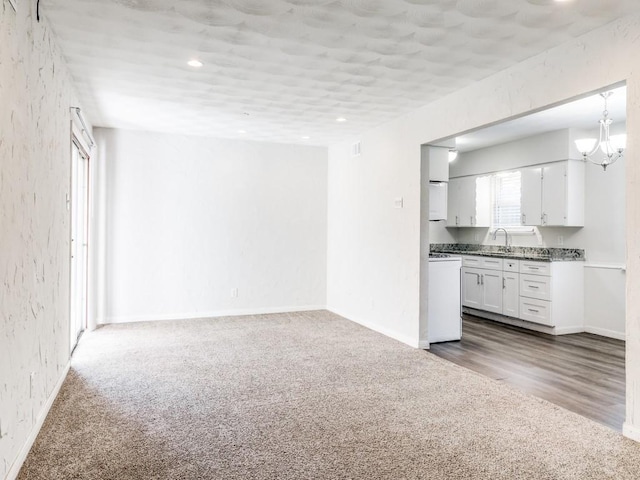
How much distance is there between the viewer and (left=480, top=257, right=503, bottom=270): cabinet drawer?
6191 mm

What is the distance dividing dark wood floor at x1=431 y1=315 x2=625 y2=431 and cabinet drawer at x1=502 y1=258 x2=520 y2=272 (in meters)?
0.80

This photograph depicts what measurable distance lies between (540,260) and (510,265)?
0.49 metres

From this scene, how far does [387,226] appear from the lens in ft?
17.5

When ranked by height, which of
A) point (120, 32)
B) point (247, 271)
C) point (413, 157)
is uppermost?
point (120, 32)

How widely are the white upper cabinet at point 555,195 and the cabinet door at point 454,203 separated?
1455 millimetres

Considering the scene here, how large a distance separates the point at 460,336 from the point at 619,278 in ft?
6.88

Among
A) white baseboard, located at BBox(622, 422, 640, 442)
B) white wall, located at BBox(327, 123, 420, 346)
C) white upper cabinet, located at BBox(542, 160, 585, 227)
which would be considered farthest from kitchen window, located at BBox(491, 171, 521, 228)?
white baseboard, located at BBox(622, 422, 640, 442)

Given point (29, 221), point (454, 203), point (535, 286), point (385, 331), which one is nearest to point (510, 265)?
point (535, 286)

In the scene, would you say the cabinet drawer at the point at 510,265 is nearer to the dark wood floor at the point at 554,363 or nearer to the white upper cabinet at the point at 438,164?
the dark wood floor at the point at 554,363

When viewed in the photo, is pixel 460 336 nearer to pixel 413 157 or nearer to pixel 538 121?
pixel 413 157

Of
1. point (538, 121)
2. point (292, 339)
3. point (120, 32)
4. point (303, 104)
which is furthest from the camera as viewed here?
point (538, 121)

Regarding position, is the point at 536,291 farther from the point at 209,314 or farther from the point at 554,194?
the point at 209,314

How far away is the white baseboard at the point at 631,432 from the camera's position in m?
2.57

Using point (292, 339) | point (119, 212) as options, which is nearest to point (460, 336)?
point (292, 339)
